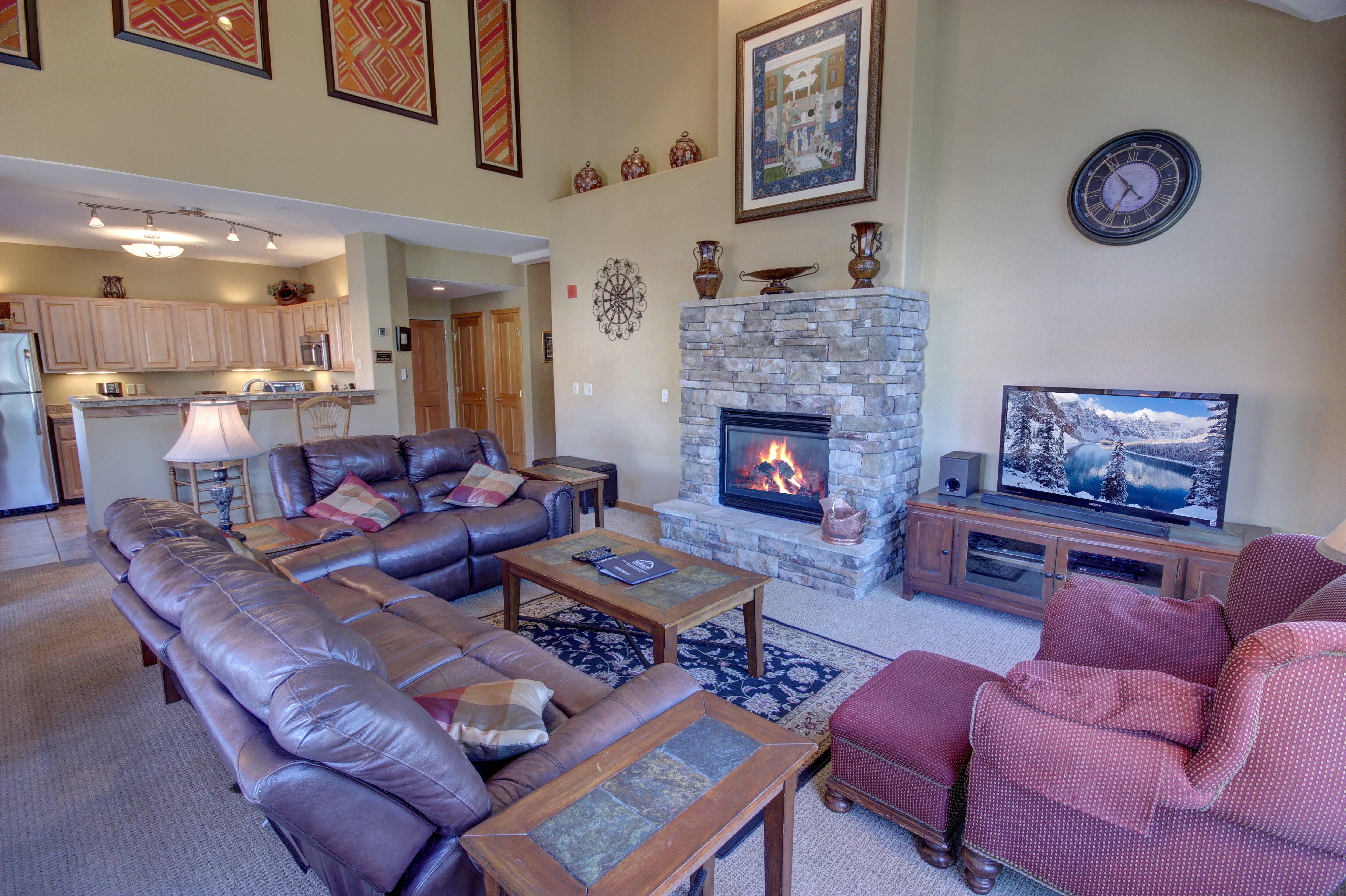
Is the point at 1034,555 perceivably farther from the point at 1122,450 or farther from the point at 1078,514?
the point at 1122,450

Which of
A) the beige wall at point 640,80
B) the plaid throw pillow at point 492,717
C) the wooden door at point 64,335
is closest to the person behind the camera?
the plaid throw pillow at point 492,717

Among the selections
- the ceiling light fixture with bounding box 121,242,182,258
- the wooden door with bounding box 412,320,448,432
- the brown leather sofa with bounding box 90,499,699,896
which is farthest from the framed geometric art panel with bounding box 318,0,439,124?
the brown leather sofa with bounding box 90,499,699,896

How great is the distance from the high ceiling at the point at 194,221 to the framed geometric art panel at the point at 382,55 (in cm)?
88

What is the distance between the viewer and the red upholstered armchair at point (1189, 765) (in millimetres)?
1195

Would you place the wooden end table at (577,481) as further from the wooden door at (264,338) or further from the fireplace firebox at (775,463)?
the wooden door at (264,338)

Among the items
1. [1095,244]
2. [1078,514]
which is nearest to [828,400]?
[1078,514]

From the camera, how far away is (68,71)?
3711 mm

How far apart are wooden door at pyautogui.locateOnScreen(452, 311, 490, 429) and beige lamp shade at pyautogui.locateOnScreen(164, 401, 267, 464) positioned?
5047mm

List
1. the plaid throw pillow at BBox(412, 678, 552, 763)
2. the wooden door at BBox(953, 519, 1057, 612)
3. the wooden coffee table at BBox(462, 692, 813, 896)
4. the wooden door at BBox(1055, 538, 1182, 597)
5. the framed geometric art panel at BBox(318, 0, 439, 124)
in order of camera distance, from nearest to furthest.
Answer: the wooden coffee table at BBox(462, 692, 813, 896)
the plaid throw pillow at BBox(412, 678, 552, 763)
the wooden door at BBox(1055, 538, 1182, 597)
the wooden door at BBox(953, 519, 1057, 612)
the framed geometric art panel at BBox(318, 0, 439, 124)

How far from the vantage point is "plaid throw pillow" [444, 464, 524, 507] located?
3.97 meters

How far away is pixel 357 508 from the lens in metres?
3.56

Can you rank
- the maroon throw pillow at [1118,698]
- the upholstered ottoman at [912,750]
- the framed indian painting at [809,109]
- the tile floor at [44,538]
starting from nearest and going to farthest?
1. the maroon throw pillow at [1118,698]
2. the upholstered ottoman at [912,750]
3. the framed indian painting at [809,109]
4. the tile floor at [44,538]

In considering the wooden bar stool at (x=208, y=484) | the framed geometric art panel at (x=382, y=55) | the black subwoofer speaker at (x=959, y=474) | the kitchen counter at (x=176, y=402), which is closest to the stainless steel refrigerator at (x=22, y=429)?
the kitchen counter at (x=176, y=402)

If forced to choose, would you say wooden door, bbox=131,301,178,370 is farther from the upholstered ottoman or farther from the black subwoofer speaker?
the upholstered ottoman
